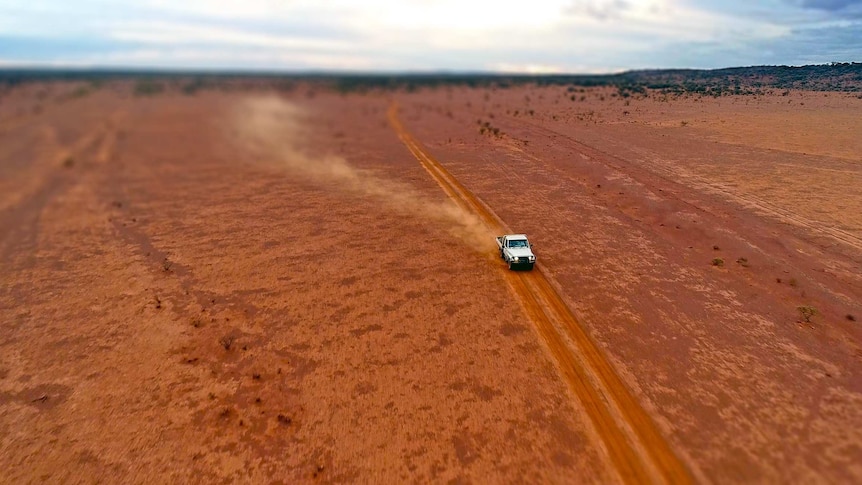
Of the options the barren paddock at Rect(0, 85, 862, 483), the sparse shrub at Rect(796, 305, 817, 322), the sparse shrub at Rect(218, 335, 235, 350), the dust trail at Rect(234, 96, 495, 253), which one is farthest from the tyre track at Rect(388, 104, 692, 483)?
the sparse shrub at Rect(218, 335, 235, 350)

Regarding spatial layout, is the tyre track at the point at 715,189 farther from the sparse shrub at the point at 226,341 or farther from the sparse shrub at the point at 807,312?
the sparse shrub at the point at 226,341

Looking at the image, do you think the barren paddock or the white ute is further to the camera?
the white ute

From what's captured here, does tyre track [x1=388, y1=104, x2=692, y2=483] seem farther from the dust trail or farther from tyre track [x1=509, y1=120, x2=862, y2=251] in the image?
tyre track [x1=509, y1=120, x2=862, y2=251]

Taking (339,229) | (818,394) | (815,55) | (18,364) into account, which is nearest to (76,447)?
(18,364)

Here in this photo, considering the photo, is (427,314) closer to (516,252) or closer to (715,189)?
(516,252)

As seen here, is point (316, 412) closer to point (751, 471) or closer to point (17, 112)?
point (751, 471)

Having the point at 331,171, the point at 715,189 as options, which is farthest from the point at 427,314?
the point at 331,171
